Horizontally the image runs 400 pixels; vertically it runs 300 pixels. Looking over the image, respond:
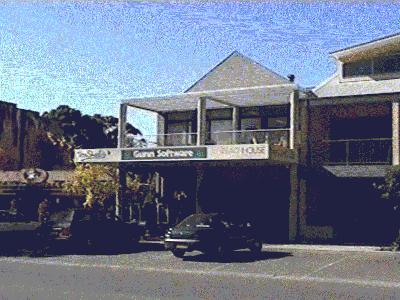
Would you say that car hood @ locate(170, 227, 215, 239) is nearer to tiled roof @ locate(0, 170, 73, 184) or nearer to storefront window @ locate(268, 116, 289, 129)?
storefront window @ locate(268, 116, 289, 129)

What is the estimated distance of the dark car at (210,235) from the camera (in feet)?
65.0

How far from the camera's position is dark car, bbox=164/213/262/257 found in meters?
19.8

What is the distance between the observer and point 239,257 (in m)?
21.0

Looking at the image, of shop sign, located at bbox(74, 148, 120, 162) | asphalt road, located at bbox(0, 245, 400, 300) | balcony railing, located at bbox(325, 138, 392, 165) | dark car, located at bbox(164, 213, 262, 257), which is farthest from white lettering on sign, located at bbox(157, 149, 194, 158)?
balcony railing, located at bbox(325, 138, 392, 165)

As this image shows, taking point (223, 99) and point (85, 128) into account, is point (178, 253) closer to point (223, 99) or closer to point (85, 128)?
point (223, 99)

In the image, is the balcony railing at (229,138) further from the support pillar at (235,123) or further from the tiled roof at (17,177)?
the tiled roof at (17,177)

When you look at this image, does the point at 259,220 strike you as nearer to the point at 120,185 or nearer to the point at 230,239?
the point at 120,185

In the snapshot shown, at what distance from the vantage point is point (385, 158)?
26.6 m

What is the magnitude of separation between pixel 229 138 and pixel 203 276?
580 inches

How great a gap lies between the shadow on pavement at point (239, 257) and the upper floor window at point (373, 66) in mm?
9640

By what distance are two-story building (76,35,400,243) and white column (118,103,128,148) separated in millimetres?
44

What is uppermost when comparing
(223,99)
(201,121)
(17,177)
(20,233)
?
(223,99)

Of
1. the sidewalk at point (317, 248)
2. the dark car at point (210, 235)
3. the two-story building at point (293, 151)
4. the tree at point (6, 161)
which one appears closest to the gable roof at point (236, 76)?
the two-story building at point (293, 151)

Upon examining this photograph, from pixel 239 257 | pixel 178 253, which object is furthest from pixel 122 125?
pixel 239 257
